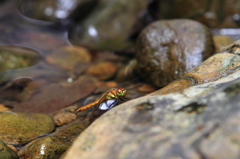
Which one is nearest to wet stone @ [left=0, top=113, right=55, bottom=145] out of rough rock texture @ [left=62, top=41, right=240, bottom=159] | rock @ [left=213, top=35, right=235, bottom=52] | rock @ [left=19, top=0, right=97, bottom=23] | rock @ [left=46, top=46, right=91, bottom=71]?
rough rock texture @ [left=62, top=41, right=240, bottom=159]

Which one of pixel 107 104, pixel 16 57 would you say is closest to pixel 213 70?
pixel 107 104

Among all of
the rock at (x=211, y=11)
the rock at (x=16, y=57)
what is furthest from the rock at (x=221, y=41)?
the rock at (x=16, y=57)

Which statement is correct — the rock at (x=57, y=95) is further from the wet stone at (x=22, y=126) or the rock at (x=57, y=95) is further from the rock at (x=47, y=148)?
the rock at (x=47, y=148)

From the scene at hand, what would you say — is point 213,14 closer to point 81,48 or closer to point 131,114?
point 81,48

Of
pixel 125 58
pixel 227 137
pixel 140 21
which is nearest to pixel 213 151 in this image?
pixel 227 137

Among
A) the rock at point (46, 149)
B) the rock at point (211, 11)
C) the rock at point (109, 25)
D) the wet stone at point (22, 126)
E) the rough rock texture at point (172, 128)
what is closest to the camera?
the rough rock texture at point (172, 128)

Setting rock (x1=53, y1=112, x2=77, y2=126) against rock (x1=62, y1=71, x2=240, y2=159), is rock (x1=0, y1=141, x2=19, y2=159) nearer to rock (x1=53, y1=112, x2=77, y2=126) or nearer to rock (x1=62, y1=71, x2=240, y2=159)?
rock (x1=62, y1=71, x2=240, y2=159)
